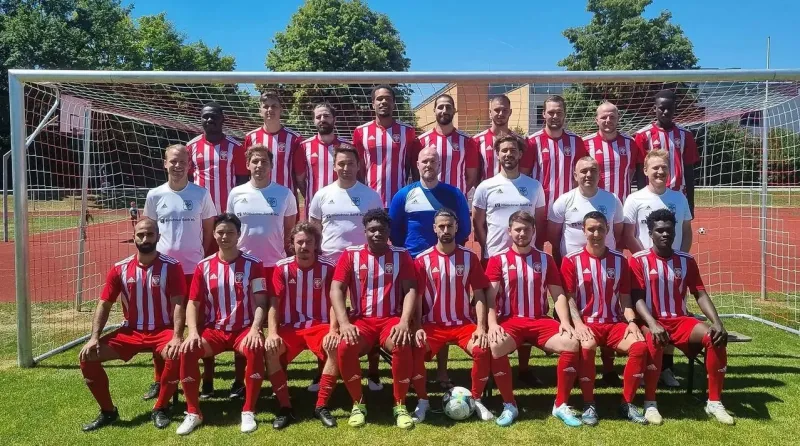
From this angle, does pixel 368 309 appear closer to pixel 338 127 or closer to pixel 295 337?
pixel 295 337

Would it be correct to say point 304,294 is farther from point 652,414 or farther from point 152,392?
point 652,414

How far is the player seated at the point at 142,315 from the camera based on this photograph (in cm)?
361

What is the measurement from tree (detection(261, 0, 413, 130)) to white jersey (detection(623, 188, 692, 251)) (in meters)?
23.7

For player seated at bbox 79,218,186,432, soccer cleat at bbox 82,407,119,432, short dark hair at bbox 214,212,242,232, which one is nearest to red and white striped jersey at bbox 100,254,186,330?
player seated at bbox 79,218,186,432

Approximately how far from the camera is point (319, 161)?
473cm

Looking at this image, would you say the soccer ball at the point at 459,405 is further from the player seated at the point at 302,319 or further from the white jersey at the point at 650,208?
the white jersey at the point at 650,208

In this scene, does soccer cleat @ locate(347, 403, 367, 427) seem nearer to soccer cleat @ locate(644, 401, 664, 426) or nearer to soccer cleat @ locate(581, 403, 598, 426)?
soccer cleat @ locate(581, 403, 598, 426)

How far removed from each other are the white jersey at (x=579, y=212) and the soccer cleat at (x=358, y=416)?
192 centimetres

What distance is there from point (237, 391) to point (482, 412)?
5.95 feet

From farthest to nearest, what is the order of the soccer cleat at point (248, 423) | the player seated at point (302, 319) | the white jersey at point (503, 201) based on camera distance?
the white jersey at point (503, 201), the player seated at point (302, 319), the soccer cleat at point (248, 423)

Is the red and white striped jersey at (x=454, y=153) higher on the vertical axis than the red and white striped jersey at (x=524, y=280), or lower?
higher

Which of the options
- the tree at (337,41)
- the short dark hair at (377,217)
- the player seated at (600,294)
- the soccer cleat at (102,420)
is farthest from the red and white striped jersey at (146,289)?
the tree at (337,41)

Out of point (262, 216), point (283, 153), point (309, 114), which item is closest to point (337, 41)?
point (309, 114)

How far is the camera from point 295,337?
3754 mm
